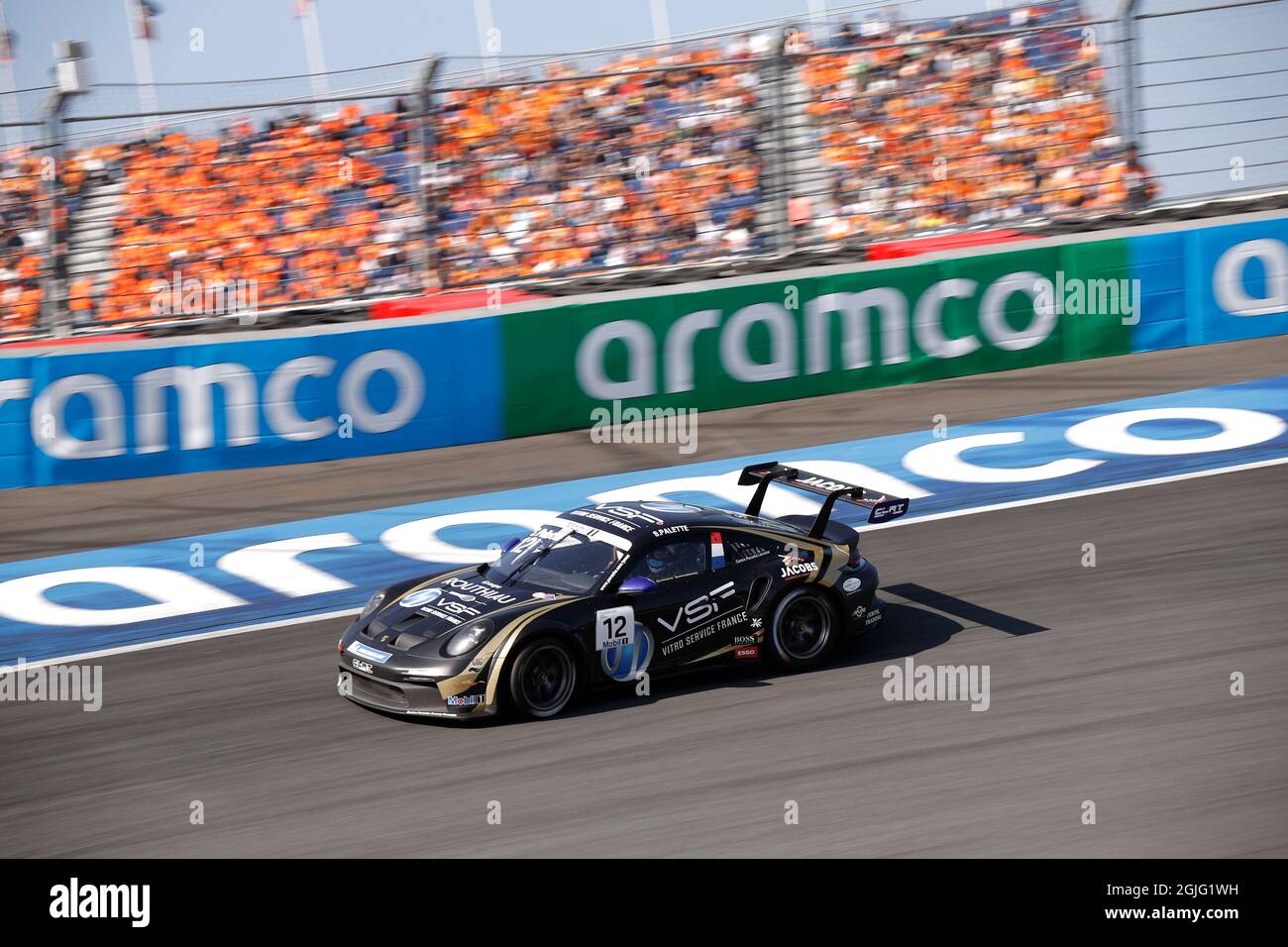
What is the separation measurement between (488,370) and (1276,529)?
690cm

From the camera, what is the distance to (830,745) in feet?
25.5

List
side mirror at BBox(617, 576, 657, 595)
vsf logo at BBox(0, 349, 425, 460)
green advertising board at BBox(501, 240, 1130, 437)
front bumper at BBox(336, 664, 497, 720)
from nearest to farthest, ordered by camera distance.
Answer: front bumper at BBox(336, 664, 497, 720)
side mirror at BBox(617, 576, 657, 595)
vsf logo at BBox(0, 349, 425, 460)
green advertising board at BBox(501, 240, 1130, 437)

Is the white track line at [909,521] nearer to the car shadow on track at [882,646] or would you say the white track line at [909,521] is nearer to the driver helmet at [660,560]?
the car shadow on track at [882,646]

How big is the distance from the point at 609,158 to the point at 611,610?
719 cm

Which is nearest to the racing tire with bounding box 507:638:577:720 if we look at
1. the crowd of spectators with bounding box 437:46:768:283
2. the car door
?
the car door

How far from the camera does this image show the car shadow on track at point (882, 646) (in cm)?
841

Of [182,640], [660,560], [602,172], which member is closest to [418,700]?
[660,560]

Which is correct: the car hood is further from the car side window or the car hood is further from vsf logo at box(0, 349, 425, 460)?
vsf logo at box(0, 349, 425, 460)

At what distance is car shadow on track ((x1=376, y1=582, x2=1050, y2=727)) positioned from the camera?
8414 millimetres

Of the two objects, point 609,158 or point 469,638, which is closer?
point 469,638

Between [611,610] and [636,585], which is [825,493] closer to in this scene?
[636,585]

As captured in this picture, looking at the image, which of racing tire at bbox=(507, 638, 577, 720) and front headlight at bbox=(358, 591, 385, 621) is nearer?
racing tire at bbox=(507, 638, 577, 720)

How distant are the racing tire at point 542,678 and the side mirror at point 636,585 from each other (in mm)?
479

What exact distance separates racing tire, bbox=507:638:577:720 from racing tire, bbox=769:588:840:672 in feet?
4.25
